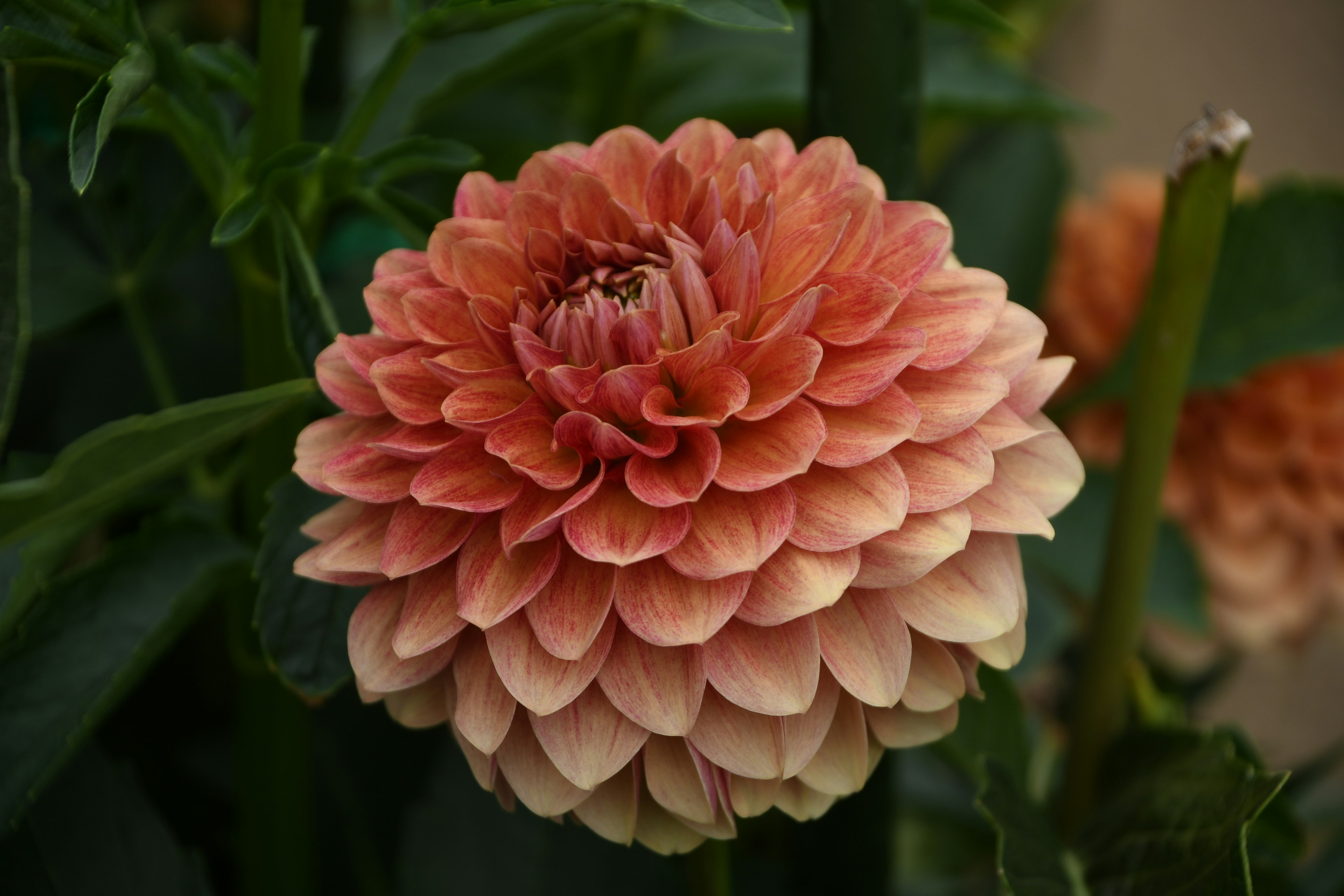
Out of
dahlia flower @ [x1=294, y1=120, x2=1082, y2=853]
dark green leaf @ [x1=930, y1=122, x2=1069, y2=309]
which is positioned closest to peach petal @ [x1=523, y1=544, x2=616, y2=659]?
dahlia flower @ [x1=294, y1=120, x2=1082, y2=853]

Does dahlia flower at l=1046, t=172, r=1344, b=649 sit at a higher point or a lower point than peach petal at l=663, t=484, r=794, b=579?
lower

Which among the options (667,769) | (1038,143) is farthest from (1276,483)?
(667,769)

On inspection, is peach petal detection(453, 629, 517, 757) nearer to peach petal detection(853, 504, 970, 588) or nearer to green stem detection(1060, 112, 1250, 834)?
peach petal detection(853, 504, 970, 588)

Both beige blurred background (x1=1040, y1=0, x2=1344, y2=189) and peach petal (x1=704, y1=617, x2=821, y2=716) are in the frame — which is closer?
peach petal (x1=704, y1=617, x2=821, y2=716)

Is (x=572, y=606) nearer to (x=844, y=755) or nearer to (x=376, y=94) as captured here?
(x=844, y=755)

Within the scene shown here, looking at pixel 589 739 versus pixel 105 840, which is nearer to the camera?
pixel 589 739

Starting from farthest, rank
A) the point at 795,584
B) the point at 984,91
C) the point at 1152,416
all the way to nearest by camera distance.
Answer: the point at 984,91
the point at 1152,416
the point at 795,584

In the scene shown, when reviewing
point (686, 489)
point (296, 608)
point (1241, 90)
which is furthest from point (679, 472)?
point (1241, 90)

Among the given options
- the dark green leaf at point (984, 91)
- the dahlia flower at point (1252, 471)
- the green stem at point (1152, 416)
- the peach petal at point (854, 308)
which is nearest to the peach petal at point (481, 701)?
the peach petal at point (854, 308)
